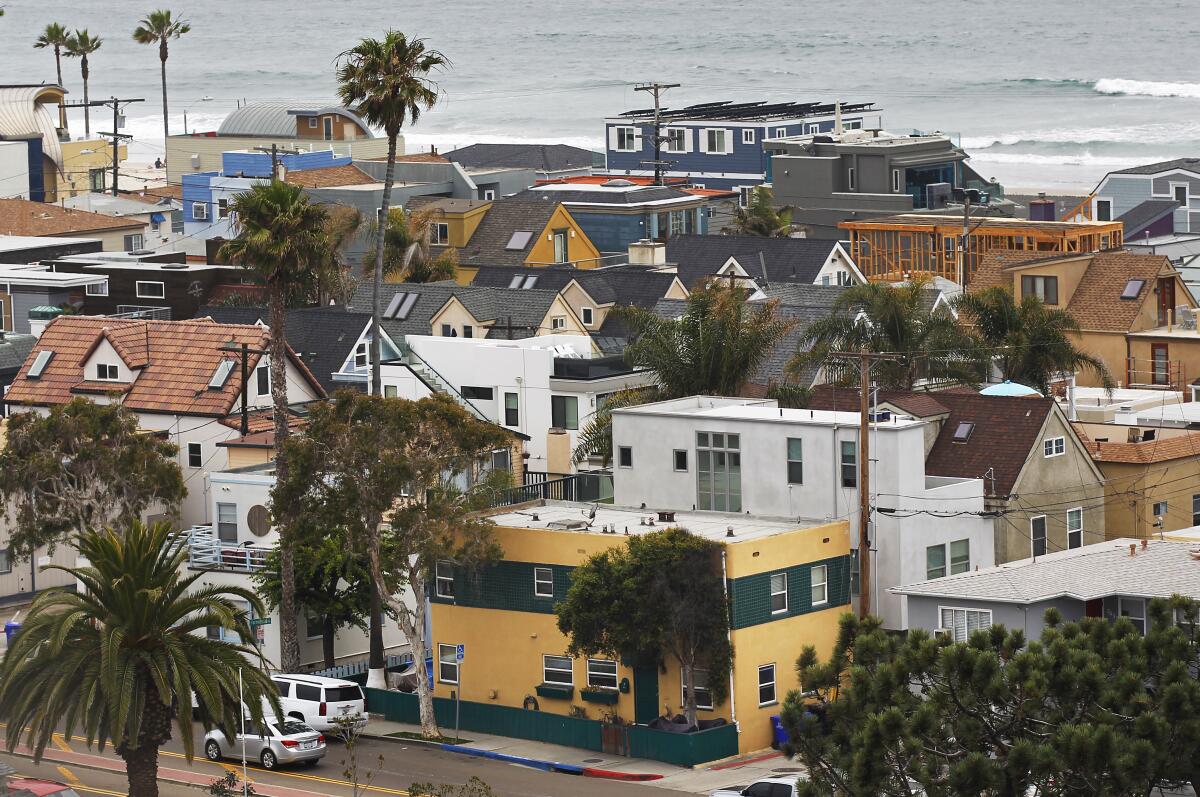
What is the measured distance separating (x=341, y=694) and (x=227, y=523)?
1206 centimetres

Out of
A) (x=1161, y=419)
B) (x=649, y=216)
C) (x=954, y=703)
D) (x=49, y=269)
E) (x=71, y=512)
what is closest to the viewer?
(x=954, y=703)

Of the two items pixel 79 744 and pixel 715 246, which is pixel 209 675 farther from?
pixel 715 246

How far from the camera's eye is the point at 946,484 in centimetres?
5847

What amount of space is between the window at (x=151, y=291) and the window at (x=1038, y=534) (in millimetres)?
45483

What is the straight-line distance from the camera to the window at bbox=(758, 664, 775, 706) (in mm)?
53312

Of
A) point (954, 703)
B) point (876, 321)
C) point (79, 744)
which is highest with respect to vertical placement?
point (876, 321)

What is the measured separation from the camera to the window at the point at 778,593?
175 ft

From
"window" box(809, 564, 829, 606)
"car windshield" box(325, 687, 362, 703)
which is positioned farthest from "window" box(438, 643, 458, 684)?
"window" box(809, 564, 829, 606)

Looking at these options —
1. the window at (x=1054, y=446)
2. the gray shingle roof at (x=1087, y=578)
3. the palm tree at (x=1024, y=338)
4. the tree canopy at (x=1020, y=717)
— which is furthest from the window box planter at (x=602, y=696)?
the palm tree at (x=1024, y=338)

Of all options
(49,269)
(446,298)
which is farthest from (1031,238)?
(49,269)

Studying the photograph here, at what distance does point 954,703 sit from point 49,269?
7140 centimetres

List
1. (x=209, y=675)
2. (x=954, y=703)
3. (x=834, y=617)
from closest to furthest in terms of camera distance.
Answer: (x=954, y=703)
(x=209, y=675)
(x=834, y=617)

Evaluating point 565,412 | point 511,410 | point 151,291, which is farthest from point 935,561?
point 151,291

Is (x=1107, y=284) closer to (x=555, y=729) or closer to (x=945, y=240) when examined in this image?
(x=945, y=240)
